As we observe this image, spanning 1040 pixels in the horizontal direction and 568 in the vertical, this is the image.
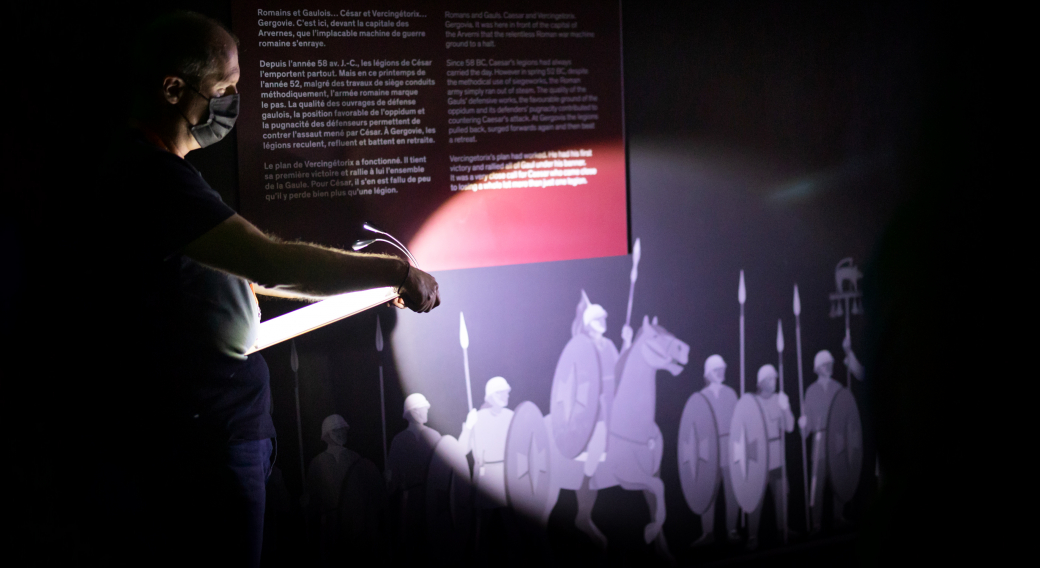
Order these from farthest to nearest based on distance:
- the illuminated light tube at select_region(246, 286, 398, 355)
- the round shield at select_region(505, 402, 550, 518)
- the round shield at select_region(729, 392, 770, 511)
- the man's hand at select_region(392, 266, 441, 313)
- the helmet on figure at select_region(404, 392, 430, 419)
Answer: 1. the round shield at select_region(729, 392, 770, 511)
2. the round shield at select_region(505, 402, 550, 518)
3. the helmet on figure at select_region(404, 392, 430, 419)
4. the illuminated light tube at select_region(246, 286, 398, 355)
5. the man's hand at select_region(392, 266, 441, 313)

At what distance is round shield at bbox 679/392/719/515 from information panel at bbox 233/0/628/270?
2.37 feet

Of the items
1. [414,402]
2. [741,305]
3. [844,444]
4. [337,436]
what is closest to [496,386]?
[414,402]

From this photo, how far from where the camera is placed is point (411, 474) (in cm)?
209

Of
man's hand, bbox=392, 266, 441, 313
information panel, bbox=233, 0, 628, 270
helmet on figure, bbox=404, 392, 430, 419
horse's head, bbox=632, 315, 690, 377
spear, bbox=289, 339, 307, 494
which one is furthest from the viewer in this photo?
horse's head, bbox=632, 315, 690, 377

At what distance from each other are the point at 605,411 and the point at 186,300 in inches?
59.3

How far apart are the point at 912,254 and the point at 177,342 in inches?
66.0

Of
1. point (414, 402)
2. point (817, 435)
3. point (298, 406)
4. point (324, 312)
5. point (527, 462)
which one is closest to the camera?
point (324, 312)

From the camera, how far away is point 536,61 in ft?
6.88

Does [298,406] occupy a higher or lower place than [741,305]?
lower

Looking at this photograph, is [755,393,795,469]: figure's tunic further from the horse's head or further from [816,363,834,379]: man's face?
the horse's head

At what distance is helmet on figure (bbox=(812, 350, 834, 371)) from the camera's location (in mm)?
2527

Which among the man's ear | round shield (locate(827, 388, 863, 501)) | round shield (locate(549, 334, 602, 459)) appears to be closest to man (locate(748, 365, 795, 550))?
round shield (locate(827, 388, 863, 501))

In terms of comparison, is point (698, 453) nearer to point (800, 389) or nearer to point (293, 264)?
point (800, 389)

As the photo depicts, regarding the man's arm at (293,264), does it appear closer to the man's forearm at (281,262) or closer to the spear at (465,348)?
the man's forearm at (281,262)
